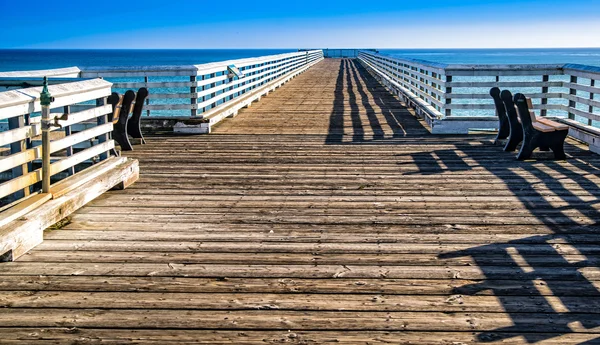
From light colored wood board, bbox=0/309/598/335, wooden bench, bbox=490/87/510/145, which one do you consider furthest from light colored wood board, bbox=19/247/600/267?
wooden bench, bbox=490/87/510/145

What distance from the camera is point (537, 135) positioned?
826 centimetres

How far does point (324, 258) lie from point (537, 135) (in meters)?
4.73

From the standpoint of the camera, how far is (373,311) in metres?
3.66

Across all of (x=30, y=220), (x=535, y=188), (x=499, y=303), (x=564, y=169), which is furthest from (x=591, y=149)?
(x=30, y=220)

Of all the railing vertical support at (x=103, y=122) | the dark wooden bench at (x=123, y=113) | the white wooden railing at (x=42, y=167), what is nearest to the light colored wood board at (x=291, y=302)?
the white wooden railing at (x=42, y=167)

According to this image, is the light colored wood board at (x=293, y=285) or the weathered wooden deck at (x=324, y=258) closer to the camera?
the weathered wooden deck at (x=324, y=258)

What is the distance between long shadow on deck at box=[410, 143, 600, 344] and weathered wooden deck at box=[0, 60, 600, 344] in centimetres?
1

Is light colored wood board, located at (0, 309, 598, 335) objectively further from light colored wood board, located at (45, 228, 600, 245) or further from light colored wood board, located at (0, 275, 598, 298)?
light colored wood board, located at (45, 228, 600, 245)

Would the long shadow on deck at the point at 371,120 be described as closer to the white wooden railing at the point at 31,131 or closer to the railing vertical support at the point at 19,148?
the white wooden railing at the point at 31,131

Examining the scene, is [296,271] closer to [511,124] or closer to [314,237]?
[314,237]

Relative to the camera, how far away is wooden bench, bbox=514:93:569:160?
8.14 metres

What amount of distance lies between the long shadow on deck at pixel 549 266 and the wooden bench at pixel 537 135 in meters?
0.99

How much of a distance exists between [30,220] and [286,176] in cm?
332

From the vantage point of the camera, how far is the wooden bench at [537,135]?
8.14m
